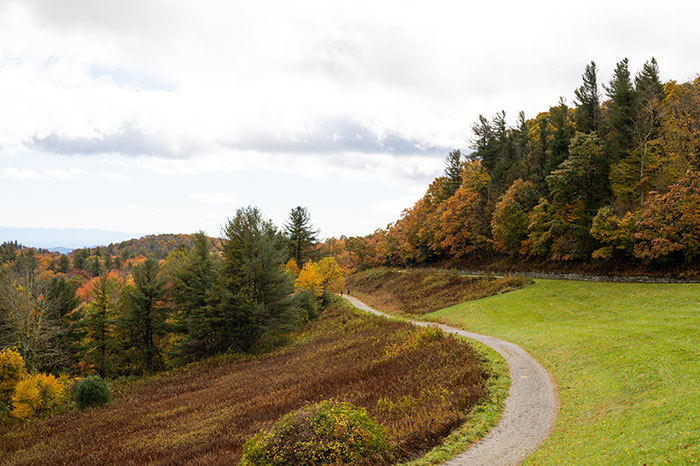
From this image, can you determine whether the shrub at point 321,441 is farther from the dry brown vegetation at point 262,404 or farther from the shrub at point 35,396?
the shrub at point 35,396

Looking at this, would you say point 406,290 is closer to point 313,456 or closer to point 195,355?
point 195,355

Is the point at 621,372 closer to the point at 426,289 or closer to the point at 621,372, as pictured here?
the point at 621,372

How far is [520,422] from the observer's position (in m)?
11.1

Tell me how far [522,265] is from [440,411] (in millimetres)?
45386

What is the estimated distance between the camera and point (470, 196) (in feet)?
199

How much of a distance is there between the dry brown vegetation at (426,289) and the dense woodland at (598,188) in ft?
22.1

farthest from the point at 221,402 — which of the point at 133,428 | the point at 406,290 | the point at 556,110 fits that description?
the point at 556,110

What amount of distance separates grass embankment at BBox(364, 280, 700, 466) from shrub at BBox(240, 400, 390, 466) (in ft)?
11.3

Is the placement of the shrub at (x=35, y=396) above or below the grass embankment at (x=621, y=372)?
below

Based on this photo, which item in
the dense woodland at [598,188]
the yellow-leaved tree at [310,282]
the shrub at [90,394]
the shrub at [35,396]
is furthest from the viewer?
the yellow-leaved tree at [310,282]

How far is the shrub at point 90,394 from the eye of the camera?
23391 millimetres

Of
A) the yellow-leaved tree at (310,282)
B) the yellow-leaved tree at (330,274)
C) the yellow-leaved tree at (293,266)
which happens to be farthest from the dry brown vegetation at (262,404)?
the yellow-leaved tree at (293,266)

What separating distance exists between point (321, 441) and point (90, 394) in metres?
22.2

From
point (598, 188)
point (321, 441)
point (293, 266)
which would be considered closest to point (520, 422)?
point (321, 441)
